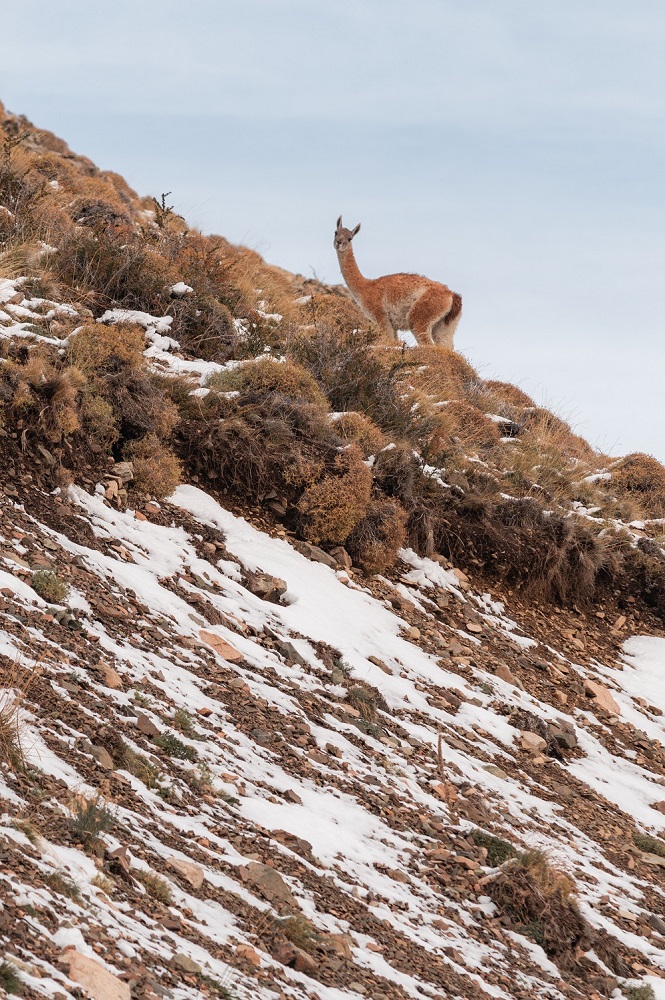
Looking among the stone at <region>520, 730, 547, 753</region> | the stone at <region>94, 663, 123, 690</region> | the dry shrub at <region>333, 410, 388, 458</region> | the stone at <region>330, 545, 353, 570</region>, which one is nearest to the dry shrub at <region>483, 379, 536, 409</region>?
the dry shrub at <region>333, 410, 388, 458</region>

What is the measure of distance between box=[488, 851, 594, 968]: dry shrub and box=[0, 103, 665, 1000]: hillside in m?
0.02

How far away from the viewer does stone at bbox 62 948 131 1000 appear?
361cm

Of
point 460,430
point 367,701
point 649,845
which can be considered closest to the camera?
point 367,701

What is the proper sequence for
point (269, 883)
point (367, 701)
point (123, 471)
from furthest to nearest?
point (123, 471) → point (367, 701) → point (269, 883)

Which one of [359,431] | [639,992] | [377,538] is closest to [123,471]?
[377,538]

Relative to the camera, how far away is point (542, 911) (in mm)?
6359

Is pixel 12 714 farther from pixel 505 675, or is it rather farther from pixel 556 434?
pixel 556 434

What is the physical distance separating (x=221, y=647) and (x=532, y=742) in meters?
3.10

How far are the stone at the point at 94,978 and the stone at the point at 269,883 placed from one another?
139 centimetres

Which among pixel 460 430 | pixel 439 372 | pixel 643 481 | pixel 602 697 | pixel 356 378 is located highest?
pixel 643 481

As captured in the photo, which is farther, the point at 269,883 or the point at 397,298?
the point at 397,298

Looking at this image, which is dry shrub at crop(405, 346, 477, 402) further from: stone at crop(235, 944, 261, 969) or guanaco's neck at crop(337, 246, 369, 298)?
stone at crop(235, 944, 261, 969)

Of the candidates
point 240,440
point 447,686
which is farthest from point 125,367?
point 447,686

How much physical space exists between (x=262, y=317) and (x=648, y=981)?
9.72 metres
